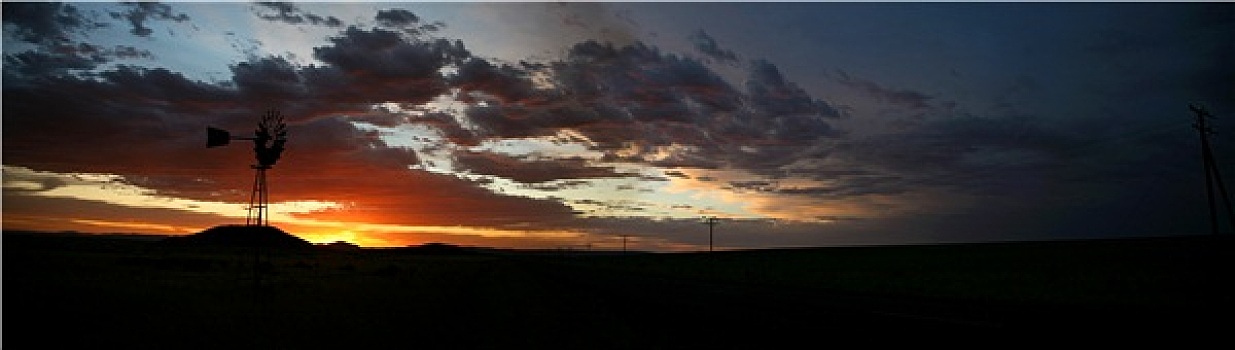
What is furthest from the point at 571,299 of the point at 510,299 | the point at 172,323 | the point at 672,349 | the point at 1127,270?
the point at 1127,270

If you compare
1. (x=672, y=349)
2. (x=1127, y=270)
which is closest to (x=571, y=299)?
(x=672, y=349)

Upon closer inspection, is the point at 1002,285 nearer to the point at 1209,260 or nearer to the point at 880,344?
the point at 1209,260

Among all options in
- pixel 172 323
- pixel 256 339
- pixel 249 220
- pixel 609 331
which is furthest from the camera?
pixel 249 220

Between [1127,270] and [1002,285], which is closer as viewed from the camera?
[1002,285]

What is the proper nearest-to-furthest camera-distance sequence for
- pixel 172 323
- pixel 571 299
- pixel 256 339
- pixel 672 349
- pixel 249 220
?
pixel 672 349 < pixel 256 339 < pixel 172 323 < pixel 249 220 < pixel 571 299

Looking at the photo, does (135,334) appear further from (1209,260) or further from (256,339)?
(1209,260)

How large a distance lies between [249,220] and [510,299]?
9120 mm

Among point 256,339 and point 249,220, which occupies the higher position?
point 249,220

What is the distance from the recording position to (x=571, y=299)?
84.9ft

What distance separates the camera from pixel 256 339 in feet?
44.4

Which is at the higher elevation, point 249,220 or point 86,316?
point 249,220

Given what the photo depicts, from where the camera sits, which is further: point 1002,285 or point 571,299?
point 1002,285

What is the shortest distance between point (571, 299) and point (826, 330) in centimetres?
1315

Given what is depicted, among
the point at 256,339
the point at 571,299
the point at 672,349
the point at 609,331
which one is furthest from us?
the point at 571,299
